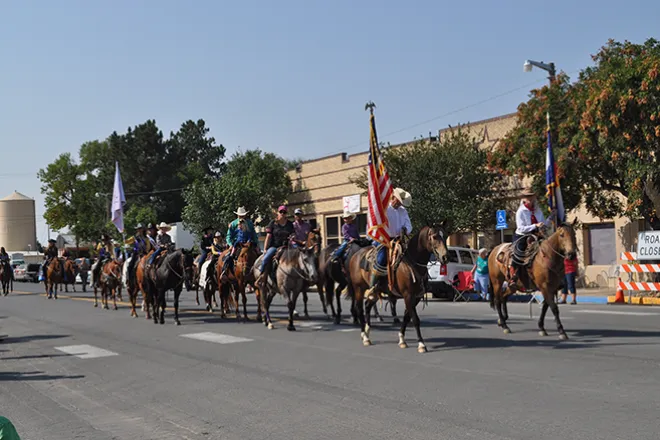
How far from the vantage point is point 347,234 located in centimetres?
1809

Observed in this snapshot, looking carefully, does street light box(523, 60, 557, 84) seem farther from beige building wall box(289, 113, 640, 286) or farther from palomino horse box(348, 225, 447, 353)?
palomino horse box(348, 225, 447, 353)

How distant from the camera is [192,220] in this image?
54.2 meters

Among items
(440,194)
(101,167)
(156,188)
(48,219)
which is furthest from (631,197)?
(48,219)

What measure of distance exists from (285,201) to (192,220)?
22.5 feet

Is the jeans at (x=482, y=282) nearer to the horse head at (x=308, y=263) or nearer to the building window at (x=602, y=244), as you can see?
the building window at (x=602, y=244)

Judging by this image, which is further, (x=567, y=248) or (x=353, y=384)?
(x=567, y=248)

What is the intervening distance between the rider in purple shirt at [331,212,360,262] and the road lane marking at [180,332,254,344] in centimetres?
314

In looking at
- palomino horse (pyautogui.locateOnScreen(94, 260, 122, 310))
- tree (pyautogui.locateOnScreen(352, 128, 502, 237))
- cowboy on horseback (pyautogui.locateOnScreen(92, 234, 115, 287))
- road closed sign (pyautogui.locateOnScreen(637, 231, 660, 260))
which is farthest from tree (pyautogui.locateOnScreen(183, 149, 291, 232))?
road closed sign (pyautogui.locateOnScreen(637, 231, 660, 260))

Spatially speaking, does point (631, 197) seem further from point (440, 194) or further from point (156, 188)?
point (156, 188)

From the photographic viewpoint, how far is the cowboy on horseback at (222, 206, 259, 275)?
64.0 ft

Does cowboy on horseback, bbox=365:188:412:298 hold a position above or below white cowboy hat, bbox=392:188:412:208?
below

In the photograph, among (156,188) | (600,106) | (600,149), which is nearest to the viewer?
(600,106)

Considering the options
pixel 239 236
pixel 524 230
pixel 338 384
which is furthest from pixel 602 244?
pixel 338 384

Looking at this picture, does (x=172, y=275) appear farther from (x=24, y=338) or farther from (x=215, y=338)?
(x=215, y=338)
